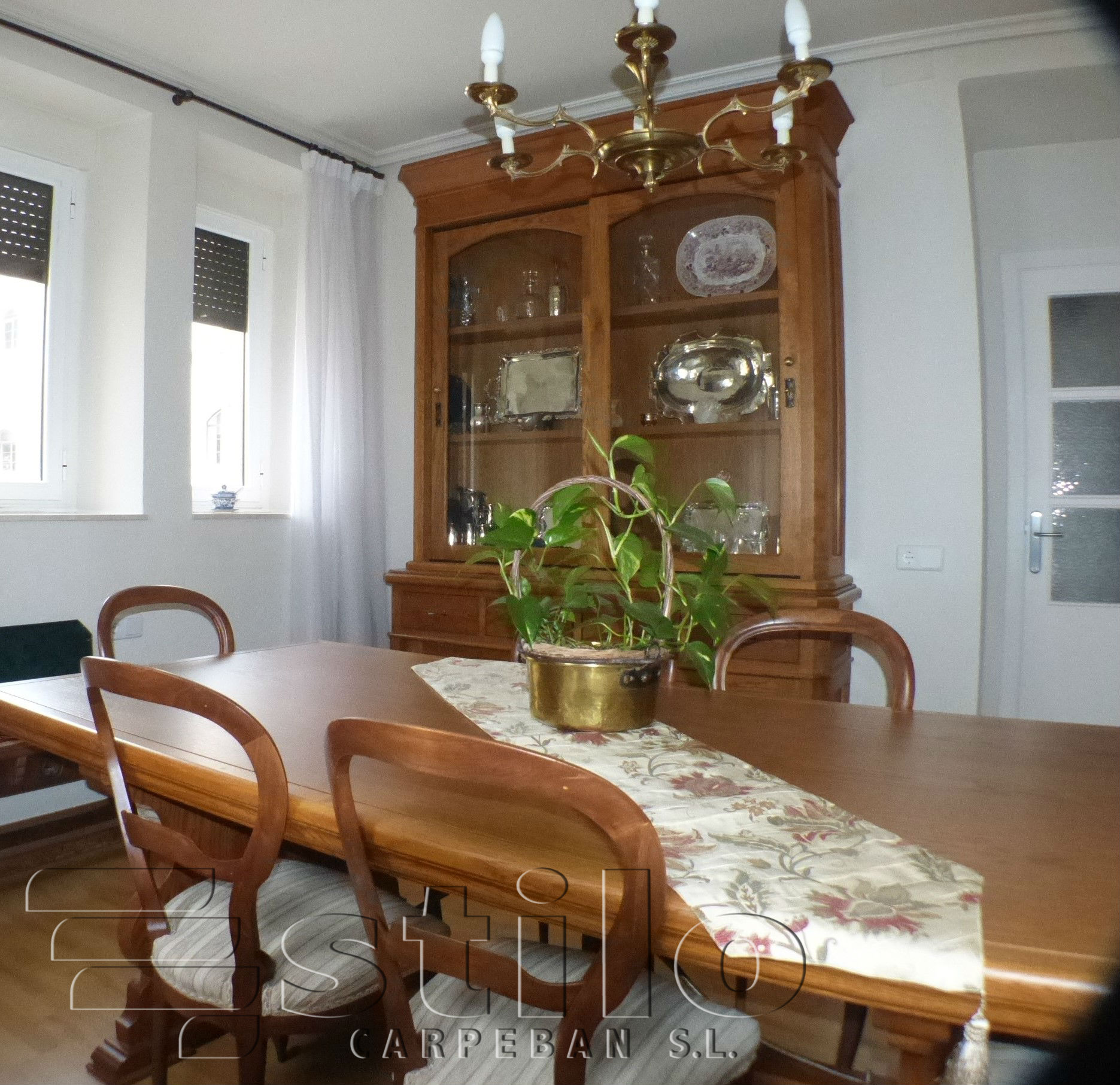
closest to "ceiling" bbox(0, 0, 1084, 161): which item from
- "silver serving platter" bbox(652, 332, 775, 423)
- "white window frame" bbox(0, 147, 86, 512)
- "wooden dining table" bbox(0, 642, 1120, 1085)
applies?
"white window frame" bbox(0, 147, 86, 512)

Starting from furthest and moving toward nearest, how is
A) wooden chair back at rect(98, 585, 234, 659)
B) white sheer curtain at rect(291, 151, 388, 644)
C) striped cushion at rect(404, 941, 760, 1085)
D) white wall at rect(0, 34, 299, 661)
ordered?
white sheer curtain at rect(291, 151, 388, 644) < white wall at rect(0, 34, 299, 661) < wooden chair back at rect(98, 585, 234, 659) < striped cushion at rect(404, 941, 760, 1085)

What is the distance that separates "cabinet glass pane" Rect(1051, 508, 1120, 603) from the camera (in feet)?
9.66

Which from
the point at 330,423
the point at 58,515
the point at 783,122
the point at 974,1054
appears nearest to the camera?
the point at 974,1054

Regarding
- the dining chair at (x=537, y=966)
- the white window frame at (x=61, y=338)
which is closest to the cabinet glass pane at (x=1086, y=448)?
the dining chair at (x=537, y=966)

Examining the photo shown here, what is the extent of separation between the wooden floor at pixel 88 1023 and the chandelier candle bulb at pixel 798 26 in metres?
1.53

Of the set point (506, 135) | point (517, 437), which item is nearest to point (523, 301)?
point (517, 437)

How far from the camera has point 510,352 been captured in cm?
309

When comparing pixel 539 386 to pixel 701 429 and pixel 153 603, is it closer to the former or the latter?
pixel 701 429

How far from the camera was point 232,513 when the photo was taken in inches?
123

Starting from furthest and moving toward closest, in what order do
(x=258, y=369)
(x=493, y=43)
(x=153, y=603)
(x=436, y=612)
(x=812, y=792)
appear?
(x=258, y=369), (x=436, y=612), (x=153, y=603), (x=493, y=43), (x=812, y=792)

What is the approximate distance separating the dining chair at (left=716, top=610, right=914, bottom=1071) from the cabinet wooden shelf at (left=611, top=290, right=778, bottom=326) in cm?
119

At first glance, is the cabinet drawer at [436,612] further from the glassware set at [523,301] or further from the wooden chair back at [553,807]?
the wooden chair back at [553,807]

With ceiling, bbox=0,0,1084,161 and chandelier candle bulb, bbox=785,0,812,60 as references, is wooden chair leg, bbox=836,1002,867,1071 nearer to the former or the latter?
chandelier candle bulb, bbox=785,0,812,60

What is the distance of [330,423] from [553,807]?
2.71 m
